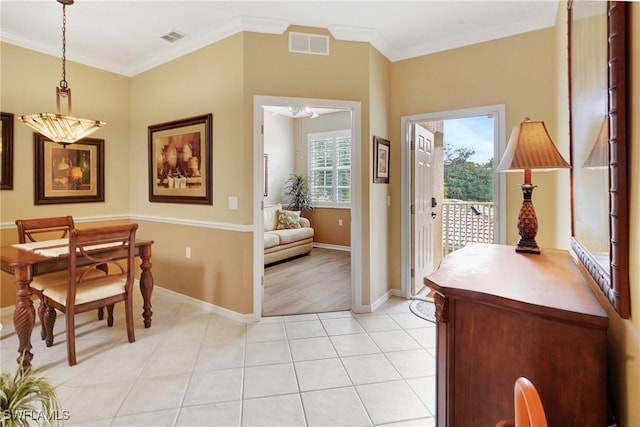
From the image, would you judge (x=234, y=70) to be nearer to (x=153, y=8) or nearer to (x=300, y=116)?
(x=153, y=8)

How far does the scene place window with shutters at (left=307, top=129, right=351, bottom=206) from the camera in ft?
21.9

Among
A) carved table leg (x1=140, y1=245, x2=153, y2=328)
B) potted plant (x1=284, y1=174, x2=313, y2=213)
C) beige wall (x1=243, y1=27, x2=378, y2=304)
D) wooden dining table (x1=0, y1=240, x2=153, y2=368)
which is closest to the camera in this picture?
wooden dining table (x1=0, y1=240, x2=153, y2=368)

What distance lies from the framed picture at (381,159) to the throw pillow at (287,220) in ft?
9.77

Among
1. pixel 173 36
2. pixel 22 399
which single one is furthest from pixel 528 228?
pixel 173 36

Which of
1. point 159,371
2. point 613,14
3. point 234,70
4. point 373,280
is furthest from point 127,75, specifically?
point 613,14

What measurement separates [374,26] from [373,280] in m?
2.47

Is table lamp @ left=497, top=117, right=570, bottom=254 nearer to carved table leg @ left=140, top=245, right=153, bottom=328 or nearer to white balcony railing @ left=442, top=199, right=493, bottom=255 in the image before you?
carved table leg @ left=140, top=245, right=153, bottom=328

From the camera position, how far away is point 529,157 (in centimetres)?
154

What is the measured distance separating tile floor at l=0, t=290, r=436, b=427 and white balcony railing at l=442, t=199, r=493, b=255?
10.4 ft

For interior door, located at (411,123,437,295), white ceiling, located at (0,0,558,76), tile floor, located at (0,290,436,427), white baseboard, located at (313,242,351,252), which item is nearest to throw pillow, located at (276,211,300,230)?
white baseboard, located at (313,242,351,252)

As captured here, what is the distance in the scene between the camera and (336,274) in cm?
479

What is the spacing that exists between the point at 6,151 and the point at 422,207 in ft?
14.2

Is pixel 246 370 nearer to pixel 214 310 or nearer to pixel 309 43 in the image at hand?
pixel 214 310

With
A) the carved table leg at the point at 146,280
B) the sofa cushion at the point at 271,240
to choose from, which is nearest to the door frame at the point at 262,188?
the carved table leg at the point at 146,280
